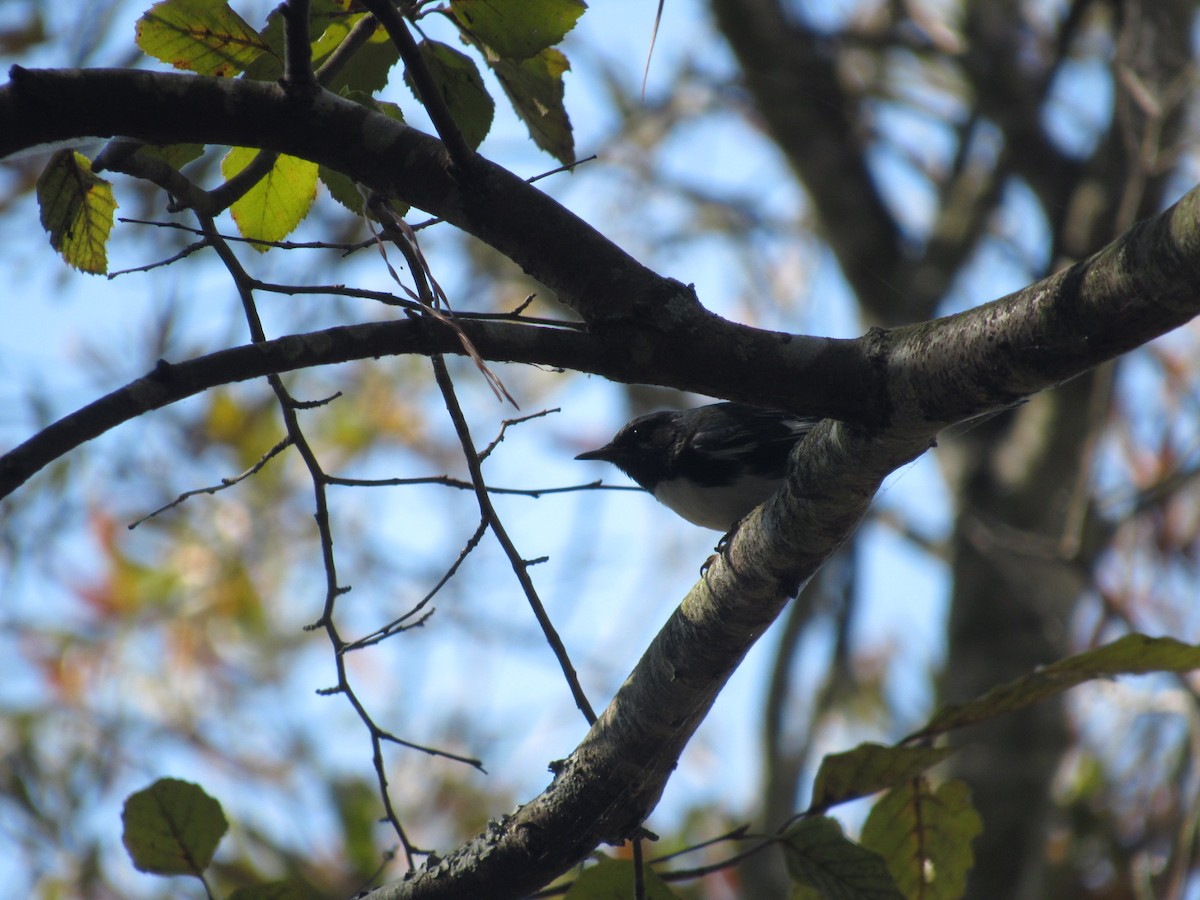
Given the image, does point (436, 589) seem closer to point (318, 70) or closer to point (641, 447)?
point (318, 70)

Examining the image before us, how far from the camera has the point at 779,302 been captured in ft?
28.7

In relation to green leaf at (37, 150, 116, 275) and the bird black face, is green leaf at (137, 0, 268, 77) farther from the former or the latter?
the bird black face

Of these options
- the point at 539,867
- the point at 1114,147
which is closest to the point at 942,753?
the point at 539,867

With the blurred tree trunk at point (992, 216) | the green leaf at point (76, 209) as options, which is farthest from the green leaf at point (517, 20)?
the blurred tree trunk at point (992, 216)

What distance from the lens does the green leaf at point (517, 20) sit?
1.93 metres

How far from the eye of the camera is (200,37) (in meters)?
1.99

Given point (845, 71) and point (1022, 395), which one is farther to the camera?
point (845, 71)

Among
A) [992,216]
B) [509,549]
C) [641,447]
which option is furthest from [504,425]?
[992,216]

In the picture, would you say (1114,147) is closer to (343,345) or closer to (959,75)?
(959,75)

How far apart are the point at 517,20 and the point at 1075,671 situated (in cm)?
167

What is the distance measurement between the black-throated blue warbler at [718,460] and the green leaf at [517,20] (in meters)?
1.88

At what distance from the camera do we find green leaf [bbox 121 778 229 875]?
216cm

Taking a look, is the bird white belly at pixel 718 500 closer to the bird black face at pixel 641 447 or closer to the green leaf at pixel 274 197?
the bird black face at pixel 641 447

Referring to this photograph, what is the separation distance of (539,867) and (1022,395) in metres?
1.24
